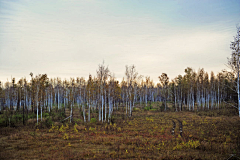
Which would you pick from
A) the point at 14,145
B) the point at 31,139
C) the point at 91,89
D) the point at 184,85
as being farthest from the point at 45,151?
the point at 184,85

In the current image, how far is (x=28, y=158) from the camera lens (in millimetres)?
10258

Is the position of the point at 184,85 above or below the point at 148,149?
above

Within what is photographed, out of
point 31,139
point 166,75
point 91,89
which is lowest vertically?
point 31,139

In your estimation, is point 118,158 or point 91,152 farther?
point 91,152

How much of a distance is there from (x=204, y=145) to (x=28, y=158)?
12.2 meters

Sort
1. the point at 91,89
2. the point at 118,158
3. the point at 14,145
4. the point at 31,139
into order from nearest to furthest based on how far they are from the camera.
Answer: the point at 118,158 → the point at 14,145 → the point at 31,139 → the point at 91,89

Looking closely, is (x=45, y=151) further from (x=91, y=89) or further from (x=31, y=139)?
(x=91, y=89)

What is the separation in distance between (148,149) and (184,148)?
8.92 ft

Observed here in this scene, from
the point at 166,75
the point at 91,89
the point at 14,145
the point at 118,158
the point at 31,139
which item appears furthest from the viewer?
the point at 166,75

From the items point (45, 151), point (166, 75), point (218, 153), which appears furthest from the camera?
point (166, 75)

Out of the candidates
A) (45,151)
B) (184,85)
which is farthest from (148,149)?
(184,85)

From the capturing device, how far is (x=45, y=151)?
11.8 metres

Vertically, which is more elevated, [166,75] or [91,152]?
[166,75]

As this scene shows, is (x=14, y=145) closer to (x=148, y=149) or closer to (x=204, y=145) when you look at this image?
(x=148, y=149)
